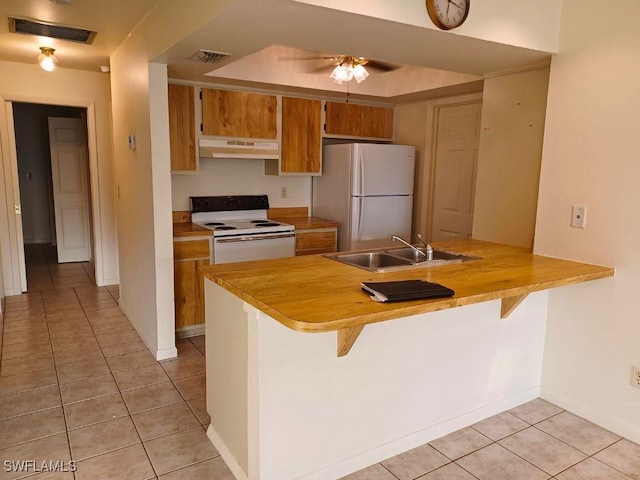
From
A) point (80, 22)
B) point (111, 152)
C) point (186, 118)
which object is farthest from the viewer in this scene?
point (111, 152)

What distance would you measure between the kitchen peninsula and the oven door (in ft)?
4.68

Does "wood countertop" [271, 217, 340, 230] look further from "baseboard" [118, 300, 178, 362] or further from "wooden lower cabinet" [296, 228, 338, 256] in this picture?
"baseboard" [118, 300, 178, 362]

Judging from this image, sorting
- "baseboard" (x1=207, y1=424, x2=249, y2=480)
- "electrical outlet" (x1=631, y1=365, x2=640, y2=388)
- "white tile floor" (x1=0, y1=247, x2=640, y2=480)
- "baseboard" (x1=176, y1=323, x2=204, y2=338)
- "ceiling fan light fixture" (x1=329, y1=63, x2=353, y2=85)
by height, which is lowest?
"white tile floor" (x1=0, y1=247, x2=640, y2=480)

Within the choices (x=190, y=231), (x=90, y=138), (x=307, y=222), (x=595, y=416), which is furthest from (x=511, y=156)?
(x=90, y=138)

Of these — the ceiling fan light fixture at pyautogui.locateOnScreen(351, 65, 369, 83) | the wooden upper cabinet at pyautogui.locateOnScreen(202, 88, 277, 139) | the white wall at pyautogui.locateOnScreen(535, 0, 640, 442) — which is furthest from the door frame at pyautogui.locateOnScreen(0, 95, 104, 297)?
the white wall at pyautogui.locateOnScreen(535, 0, 640, 442)

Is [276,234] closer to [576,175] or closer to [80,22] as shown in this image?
[80,22]

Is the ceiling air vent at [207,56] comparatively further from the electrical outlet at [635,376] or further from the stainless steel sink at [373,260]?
the electrical outlet at [635,376]

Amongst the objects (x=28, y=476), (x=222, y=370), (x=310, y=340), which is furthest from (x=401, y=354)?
(x=28, y=476)

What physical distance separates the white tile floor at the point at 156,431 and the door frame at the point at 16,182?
4.95ft

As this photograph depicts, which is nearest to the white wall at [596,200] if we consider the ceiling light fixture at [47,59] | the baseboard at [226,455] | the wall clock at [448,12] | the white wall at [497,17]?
the white wall at [497,17]

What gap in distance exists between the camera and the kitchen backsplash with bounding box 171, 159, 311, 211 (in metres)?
4.21

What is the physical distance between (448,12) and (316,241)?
2485 millimetres

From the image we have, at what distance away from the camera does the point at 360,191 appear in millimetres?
4289

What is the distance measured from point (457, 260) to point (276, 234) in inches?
73.3
